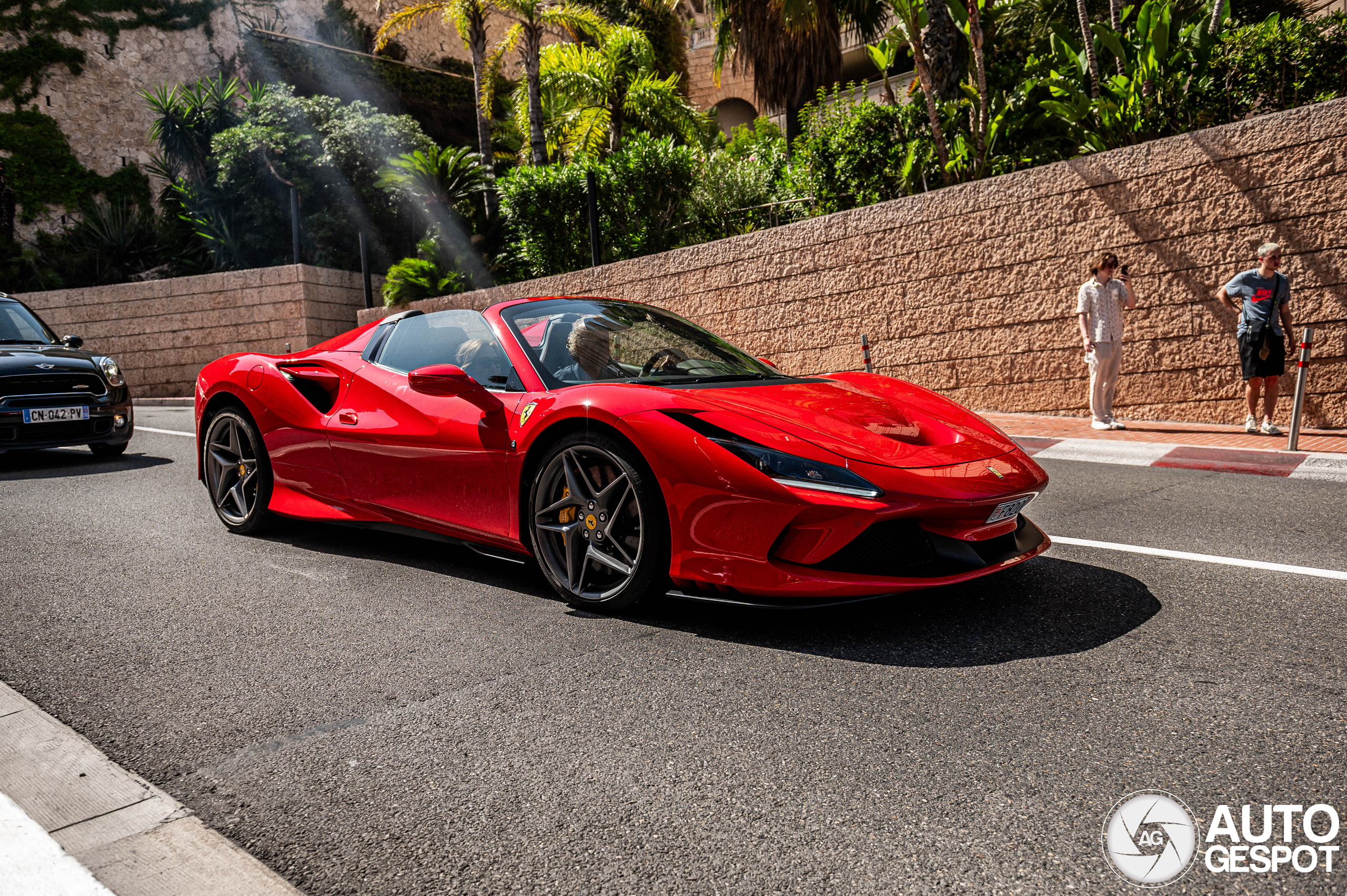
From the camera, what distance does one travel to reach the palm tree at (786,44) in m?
18.1

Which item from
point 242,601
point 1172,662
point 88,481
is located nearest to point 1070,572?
point 1172,662

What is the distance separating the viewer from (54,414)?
8398 mm

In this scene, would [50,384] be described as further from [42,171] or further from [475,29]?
[42,171]

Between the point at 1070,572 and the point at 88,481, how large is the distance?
7310mm

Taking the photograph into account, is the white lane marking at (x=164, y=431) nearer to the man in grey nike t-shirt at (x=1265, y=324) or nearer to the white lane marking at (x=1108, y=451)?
the white lane marking at (x=1108, y=451)

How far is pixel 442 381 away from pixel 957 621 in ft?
7.29

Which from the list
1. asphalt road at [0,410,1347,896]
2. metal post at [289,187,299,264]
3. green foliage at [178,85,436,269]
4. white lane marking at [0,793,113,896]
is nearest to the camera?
white lane marking at [0,793,113,896]

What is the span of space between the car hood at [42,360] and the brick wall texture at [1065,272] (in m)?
7.70

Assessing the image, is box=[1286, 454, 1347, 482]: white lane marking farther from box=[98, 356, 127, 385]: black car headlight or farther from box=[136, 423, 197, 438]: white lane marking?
box=[136, 423, 197, 438]: white lane marking

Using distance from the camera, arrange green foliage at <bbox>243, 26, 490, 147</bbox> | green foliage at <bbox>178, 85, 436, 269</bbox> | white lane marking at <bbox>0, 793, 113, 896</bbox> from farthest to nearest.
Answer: green foliage at <bbox>243, 26, 490, 147</bbox> → green foliage at <bbox>178, 85, 436, 269</bbox> → white lane marking at <bbox>0, 793, 113, 896</bbox>

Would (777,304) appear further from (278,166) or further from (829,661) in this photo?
(278,166)

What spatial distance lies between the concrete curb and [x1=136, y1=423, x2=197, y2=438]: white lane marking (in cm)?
903

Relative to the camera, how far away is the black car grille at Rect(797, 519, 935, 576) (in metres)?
3.12

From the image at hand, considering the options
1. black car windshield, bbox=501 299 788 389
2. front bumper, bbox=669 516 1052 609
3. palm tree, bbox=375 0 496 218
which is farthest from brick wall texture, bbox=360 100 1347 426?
palm tree, bbox=375 0 496 218
